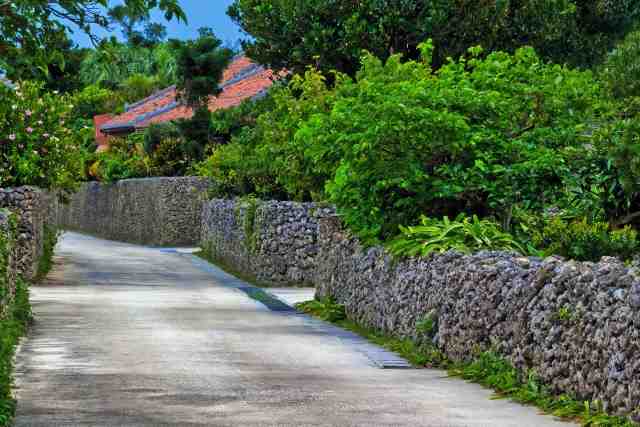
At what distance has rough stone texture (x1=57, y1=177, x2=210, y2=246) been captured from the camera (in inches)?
1844

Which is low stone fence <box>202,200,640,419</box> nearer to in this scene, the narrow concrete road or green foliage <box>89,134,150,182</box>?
the narrow concrete road

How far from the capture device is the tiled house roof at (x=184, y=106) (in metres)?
56.4

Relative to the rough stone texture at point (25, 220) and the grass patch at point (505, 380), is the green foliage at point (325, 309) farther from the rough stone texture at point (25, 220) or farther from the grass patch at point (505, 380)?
the rough stone texture at point (25, 220)

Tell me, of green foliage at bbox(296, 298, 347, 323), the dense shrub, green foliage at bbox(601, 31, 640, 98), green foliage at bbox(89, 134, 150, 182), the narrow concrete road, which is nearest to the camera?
the narrow concrete road

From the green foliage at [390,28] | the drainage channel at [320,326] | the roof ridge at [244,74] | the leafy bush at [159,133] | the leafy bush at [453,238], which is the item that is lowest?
the drainage channel at [320,326]

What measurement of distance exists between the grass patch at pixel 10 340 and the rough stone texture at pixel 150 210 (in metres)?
24.6

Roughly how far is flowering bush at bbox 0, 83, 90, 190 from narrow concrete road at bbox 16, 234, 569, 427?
9.26 m

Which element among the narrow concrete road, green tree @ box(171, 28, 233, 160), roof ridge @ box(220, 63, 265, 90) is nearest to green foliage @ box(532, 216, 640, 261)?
the narrow concrete road

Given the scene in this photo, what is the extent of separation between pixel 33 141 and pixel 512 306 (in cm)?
2191


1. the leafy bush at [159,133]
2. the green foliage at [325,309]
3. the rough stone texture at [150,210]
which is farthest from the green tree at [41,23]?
the leafy bush at [159,133]

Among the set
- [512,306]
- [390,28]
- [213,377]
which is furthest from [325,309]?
[390,28]

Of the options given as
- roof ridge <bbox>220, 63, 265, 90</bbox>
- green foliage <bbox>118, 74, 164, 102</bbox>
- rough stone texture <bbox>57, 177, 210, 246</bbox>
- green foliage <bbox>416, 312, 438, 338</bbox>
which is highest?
green foliage <bbox>118, 74, 164, 102</bbox>

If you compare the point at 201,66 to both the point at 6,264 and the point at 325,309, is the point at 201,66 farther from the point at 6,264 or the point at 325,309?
the point at 6,264

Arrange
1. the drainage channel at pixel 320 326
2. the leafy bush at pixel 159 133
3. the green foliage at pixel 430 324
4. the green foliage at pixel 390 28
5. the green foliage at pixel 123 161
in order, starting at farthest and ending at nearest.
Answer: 1. the green foliage at pixel 123 161
2. the leafy bush at pixel 159 133
3. the green foliage at pixel 390 28
4. the green foliage at pixel 430 324
5. the drainage channel at pixel 320 326
